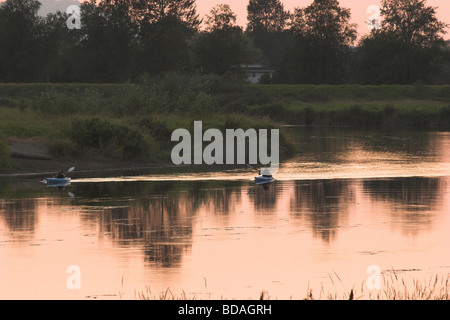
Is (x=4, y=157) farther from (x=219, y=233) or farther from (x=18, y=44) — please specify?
(x=18, y=44)

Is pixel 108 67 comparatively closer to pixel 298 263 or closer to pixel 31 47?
pixel 31 47

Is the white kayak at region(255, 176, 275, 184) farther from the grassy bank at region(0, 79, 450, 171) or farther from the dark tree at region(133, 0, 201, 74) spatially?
the dark tree at region(133, 0, 201, 74)

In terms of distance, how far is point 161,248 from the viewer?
2212 cm

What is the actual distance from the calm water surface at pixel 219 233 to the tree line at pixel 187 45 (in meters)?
92.7

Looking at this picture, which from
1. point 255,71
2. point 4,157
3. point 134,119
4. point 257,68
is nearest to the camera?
point 4,157

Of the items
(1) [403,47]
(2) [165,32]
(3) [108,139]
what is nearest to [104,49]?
(2) [165,32]

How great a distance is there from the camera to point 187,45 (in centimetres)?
13988

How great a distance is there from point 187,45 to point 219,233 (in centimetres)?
11694

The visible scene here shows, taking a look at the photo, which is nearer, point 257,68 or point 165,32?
point 165,32

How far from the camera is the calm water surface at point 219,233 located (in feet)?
60.0

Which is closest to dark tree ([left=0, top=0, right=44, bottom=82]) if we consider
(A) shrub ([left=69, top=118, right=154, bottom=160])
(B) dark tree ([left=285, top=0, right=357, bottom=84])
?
(B) dark tree ([left=285, top=0, right=357, bottom=84])

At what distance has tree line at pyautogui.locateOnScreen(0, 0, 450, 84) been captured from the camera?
131 m

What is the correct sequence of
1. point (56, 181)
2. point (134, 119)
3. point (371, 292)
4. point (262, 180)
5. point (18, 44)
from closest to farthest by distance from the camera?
point (371, 292) → point (56, 181) → point (262, 180) → point (134, 119) → point (18, 44)

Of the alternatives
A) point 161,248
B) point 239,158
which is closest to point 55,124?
point 239,158
